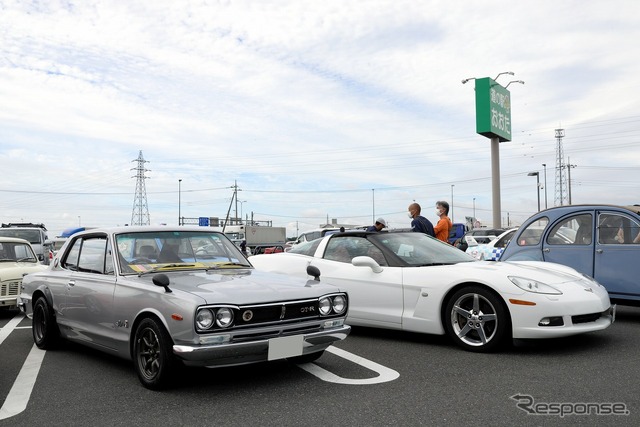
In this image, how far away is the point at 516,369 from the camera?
5020 mm

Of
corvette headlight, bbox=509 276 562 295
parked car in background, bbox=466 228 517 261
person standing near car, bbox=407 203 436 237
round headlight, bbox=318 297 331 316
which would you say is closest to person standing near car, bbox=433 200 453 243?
person standing near car, bbox=407 203 436 237

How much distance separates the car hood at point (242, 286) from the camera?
14.3ft

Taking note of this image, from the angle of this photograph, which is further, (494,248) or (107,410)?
(494,248)

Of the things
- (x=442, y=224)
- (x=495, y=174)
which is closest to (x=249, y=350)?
(x=442, y=224)

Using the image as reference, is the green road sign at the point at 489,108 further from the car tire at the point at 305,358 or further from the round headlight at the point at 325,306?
the round headlight at the point at 325,306

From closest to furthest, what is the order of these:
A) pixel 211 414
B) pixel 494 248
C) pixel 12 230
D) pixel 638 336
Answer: pixel 211 414 → pixel 638 336 → pixel 494 248 → pixel 12 230

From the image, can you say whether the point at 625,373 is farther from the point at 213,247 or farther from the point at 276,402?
the point at 213,247

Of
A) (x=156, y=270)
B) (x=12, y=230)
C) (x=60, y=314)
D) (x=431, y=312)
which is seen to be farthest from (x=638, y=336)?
(x=12, y=230)

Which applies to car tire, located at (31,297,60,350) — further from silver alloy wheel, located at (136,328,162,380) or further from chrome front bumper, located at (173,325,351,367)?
chrome front bumper, located at (173,325,351,367)

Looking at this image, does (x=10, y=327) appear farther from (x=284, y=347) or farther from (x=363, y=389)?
(x=363, y=389)

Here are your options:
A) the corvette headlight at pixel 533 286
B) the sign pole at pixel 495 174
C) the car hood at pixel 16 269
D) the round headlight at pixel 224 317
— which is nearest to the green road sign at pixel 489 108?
the sign pole at pixel 495 174

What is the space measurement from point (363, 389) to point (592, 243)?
15.3ft

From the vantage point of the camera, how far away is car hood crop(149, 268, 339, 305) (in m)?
4.37

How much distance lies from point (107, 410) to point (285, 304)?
4.75ft
